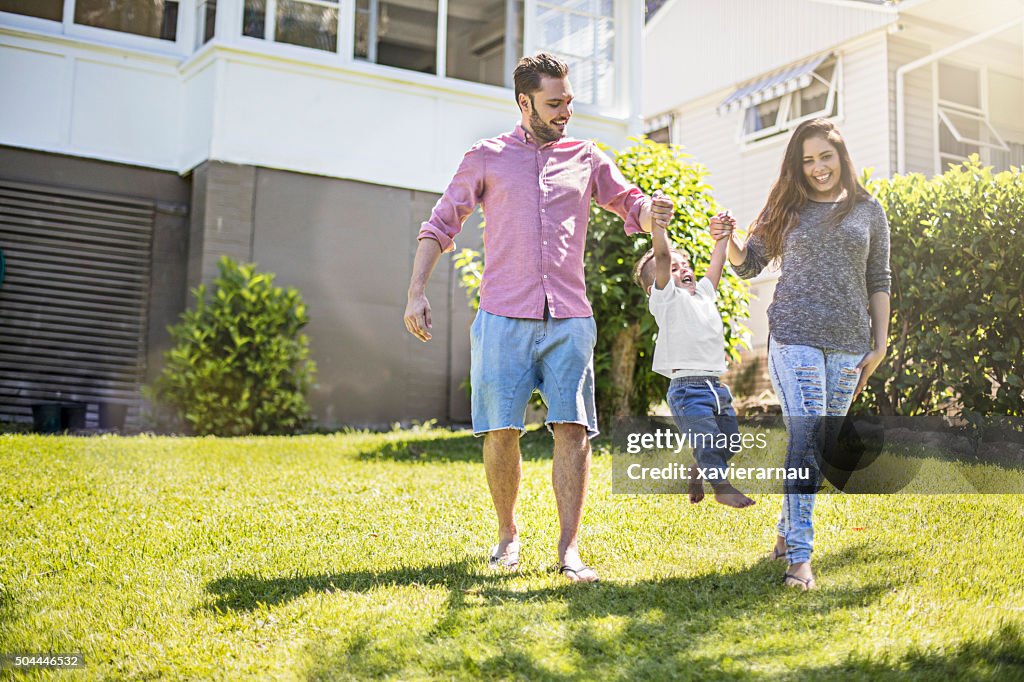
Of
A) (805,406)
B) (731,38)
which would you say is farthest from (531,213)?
(731,38)

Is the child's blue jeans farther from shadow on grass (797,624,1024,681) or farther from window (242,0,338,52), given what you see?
window (242,0,338,52)

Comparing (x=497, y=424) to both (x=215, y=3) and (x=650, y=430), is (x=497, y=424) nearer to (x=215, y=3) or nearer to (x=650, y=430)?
(x=650, y=430)

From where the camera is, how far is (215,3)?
11.4 metres

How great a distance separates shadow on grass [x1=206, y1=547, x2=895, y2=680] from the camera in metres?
3.34

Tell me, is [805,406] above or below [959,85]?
below

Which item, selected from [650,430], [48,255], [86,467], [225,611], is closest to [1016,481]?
[650,430]

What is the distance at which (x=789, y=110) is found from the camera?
52.9 feet

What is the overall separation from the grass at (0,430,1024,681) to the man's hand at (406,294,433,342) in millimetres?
942

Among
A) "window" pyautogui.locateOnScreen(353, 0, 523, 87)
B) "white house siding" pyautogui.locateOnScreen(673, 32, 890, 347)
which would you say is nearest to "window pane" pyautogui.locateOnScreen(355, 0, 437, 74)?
"window" pyautogui.locateOnScreen(353, 0, 523, 87)

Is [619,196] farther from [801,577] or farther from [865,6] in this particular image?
[865,6]

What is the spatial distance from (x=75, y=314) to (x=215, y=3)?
349 cm

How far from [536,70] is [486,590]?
76.8 inches

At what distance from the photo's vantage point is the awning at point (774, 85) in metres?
15.5

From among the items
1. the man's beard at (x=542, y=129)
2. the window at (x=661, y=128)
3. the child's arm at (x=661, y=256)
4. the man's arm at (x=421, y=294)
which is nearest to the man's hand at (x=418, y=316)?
the man's arm at (x=421, y=294)
